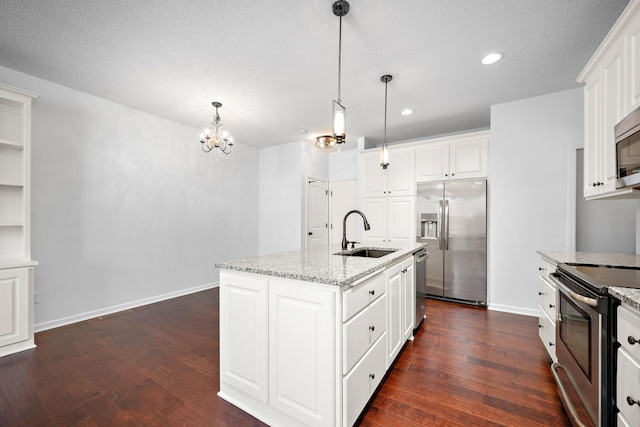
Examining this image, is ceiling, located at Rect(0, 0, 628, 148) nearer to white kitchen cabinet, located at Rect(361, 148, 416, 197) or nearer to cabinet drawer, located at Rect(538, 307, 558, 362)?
white kitchen cabinet, located at Rect(361, 148, 416, 197)

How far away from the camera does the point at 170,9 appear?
6.22 ft

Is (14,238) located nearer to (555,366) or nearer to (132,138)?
(132,138)

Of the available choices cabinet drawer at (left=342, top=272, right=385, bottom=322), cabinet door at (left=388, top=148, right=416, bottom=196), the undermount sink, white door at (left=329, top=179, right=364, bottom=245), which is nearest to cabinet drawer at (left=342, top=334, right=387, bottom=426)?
cabinet drawer at (left=342, top=272, right=385, bottom=322)

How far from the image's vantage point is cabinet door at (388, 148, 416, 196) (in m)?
4.29

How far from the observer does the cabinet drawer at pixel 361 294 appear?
4.64 ft

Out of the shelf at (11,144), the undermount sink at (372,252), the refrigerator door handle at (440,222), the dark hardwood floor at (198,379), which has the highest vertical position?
the shelf at (11,144)

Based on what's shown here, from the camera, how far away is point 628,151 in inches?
62.7

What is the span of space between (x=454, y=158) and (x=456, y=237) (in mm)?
1163

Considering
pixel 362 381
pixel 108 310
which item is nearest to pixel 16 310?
pixel 108 310

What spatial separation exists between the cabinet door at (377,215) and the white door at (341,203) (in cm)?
94

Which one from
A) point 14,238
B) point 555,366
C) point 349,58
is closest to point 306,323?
point 555,366

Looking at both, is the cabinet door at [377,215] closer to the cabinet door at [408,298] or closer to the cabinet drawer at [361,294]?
the cabinet door at [408,298]

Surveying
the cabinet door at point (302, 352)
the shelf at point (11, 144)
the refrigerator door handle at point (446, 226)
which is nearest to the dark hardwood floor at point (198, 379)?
the cabinet door at point (302, 352)

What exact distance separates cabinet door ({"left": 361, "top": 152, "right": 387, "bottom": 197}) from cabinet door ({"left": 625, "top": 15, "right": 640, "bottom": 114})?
9.77ft
